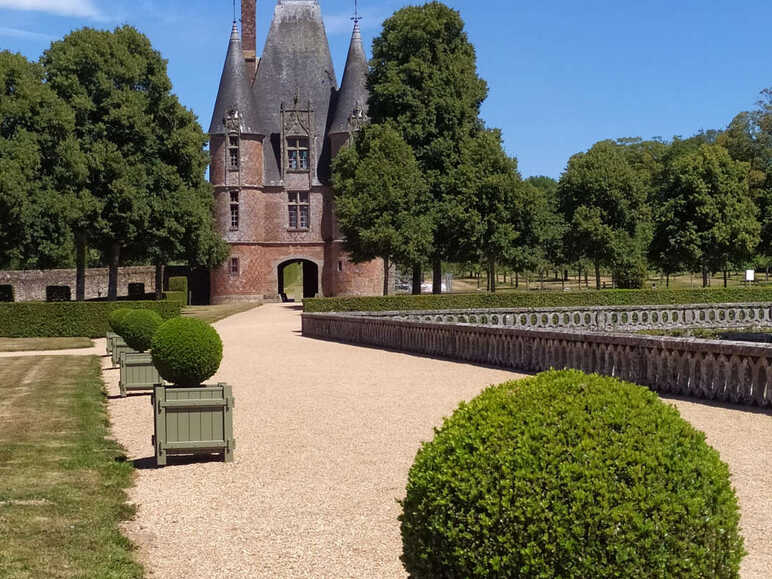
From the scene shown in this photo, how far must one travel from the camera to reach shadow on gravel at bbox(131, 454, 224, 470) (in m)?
9.95

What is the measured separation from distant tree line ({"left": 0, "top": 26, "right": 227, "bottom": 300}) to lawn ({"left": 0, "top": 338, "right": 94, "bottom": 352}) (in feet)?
29.0

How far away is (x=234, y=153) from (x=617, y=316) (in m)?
34.3

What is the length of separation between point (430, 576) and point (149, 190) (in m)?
43.7

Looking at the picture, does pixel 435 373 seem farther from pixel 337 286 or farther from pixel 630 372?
pixel 337 286

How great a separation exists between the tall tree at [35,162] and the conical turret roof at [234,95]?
18.5 meters

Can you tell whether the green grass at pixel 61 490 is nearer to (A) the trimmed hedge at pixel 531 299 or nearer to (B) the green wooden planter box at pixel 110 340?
(B) the green wooden planter box at pixel 110 340

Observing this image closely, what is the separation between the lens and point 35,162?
1613 inches

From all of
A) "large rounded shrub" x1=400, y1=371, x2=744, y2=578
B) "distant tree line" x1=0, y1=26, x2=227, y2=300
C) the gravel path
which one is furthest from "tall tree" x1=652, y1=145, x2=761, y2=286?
"large rounded shrub" x1=400, y1=371, x2=744, y2=578

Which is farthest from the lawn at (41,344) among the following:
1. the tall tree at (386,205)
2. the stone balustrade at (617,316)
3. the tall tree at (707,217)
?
the tall tree at (707,217)

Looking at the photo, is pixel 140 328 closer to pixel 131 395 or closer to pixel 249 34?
pixel 131 395

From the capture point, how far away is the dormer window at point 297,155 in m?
63.1

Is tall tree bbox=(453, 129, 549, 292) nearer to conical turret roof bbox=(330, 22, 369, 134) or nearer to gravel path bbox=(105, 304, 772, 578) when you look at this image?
conical turret roof bbox=(330, 22, 369, 134)

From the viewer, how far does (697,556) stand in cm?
358

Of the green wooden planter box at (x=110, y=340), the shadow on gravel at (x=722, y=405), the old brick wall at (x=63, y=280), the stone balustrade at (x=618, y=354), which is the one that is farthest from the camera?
the old brick wall at (x=63, y=280)
